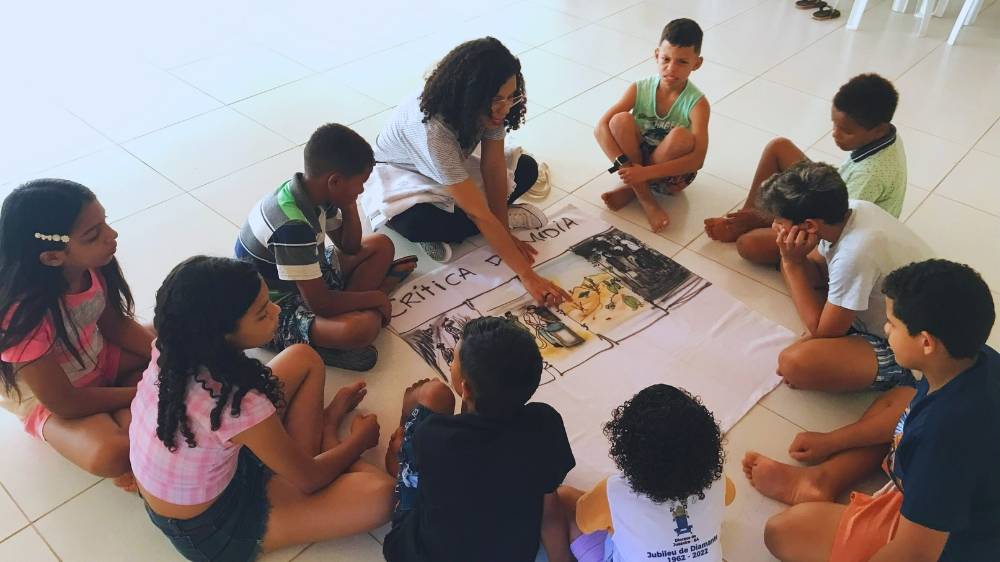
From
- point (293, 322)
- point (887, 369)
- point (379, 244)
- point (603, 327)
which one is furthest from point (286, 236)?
point (887, 369)

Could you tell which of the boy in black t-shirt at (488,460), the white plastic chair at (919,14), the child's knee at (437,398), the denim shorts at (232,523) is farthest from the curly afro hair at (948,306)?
the white plastic chair at (919,14)

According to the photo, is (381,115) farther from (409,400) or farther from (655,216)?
(409,400)

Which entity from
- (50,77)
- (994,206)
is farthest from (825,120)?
(50,77)

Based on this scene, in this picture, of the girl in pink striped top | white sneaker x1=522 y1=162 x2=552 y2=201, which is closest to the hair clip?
the girl in pink striped top

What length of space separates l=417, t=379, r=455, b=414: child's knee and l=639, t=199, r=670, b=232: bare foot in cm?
85

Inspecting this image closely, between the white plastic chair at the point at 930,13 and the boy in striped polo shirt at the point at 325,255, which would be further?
the white plastic chair at the point at 930,13

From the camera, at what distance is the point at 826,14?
3.25 m

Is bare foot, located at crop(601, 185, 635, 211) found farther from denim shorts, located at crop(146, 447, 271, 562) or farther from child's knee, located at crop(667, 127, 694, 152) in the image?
denim shorts, located at crop(146, 447, 271, 562)

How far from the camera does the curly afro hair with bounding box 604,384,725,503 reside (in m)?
0.90

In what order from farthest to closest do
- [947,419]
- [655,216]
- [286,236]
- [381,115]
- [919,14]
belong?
[919,14], [381,115], [655,216], [286,236], [947,419]

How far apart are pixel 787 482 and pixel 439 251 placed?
3.25ft

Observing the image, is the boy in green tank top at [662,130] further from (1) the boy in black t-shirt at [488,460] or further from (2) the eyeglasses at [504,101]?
(1) the boy in black t-shirt at [488,460]

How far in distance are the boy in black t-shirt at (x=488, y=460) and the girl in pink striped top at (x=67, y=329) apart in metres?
0.61

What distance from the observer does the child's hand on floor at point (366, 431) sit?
1.29 metres
